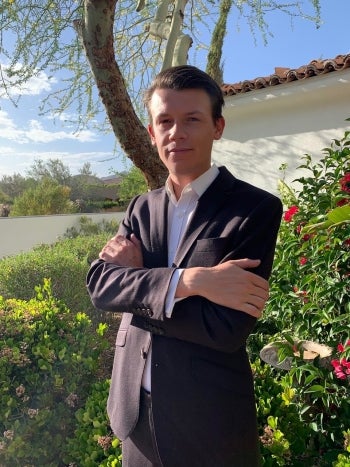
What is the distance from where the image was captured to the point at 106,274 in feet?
4.25

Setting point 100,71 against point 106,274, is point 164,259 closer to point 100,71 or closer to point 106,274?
point 106,274

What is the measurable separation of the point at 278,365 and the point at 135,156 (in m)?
1.80

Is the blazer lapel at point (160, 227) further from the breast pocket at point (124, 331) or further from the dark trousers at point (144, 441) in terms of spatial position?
the dark trousers at point (144, 441)

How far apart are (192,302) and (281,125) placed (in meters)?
6.11

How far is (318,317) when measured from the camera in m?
2.02

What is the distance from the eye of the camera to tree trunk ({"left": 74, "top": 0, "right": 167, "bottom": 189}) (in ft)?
9.87

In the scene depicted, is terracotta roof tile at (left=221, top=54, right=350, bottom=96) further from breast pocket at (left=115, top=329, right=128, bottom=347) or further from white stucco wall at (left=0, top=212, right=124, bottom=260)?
white stucco wall at (left=0, top=212, right=124, bottom=260)

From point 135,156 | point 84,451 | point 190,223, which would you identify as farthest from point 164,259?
point 135,156

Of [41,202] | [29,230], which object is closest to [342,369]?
[29,230]

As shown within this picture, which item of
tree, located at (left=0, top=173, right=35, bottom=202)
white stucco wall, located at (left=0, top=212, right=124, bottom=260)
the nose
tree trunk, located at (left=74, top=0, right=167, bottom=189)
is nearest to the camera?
the nose

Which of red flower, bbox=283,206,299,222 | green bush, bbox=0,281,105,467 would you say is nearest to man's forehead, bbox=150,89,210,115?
red flower, bbox=283,206,299,222

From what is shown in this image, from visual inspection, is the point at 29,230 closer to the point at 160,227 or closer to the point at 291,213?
the point at 291,213

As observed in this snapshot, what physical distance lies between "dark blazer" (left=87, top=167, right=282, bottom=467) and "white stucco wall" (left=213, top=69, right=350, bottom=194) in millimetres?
4995

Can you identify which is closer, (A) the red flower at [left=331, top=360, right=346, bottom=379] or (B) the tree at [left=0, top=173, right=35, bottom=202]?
(A) the red flower at [left=331, top=360, right=346, bottom=379]
